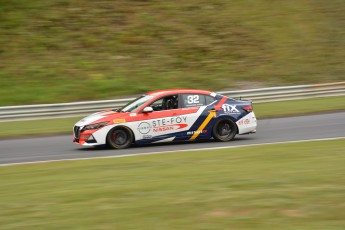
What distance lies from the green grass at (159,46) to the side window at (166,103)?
9814 mm

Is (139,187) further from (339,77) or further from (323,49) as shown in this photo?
(323,49)

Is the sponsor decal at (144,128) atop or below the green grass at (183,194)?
atop

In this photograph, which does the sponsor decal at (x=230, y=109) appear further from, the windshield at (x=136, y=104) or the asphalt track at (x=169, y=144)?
the windshield at (x=136, y=104)

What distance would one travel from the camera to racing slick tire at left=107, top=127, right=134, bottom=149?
1459 centimetres

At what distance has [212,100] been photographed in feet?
50.1

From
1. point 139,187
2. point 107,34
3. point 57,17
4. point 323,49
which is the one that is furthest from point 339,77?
point 139,187

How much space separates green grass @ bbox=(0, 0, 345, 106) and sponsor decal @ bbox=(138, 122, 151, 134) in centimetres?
990

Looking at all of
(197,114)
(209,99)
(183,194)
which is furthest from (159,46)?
(183,194)

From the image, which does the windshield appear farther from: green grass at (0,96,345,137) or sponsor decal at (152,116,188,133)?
green grass at (0,96,345,137)

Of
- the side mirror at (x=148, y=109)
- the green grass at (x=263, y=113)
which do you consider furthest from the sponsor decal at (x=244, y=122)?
the green grass at (x=263, y=113)

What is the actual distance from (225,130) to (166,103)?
161cm

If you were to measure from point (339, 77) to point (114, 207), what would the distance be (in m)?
21.9

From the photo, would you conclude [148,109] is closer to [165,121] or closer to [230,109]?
[165,121]

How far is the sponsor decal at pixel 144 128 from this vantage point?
48.2 ft
